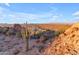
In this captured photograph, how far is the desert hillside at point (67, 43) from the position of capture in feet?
4.85

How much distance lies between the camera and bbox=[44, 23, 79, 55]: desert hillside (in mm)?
1479

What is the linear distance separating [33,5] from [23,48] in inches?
15.8

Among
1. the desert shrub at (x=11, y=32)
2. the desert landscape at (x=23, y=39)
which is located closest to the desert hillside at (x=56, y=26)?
the desert landscape at (x=23, y=39)

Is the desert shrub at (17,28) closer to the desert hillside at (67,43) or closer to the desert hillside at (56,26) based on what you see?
the desert hillside at (56,26)

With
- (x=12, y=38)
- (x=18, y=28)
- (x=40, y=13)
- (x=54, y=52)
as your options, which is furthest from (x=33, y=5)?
(x=54, y=52)

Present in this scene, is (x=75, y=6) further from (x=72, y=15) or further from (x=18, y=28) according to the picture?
(x=18, y=28)

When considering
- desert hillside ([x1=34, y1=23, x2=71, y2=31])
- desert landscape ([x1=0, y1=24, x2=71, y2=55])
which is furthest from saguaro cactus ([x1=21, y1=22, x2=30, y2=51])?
desert hillside ([x1=34, y1=23, x2=71, y2=31])

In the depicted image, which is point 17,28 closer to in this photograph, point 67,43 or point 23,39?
point 23,39

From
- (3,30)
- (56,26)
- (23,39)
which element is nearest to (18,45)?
(23,39)

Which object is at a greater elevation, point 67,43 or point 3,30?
point 3,30

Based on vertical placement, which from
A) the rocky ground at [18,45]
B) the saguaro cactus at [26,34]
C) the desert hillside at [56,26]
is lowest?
the rocky ground at [18,45]

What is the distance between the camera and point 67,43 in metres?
1.48

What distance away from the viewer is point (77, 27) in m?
1.49

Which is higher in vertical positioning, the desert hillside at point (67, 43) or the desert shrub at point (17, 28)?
the desert shrub at point (17, 28)
